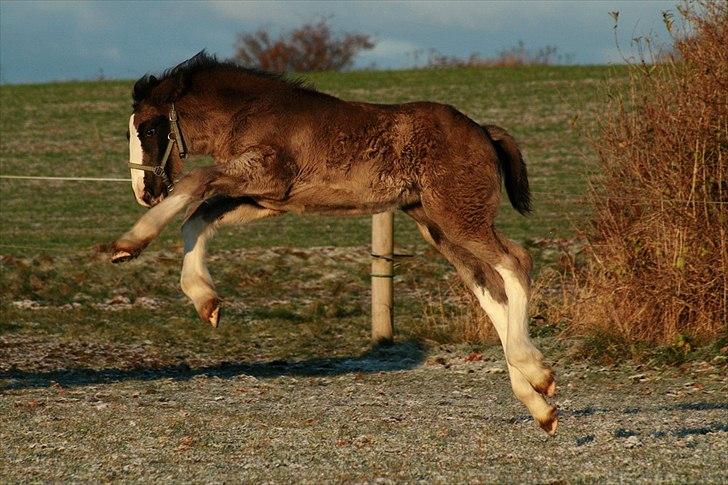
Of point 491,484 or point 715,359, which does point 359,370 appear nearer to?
point 715,359

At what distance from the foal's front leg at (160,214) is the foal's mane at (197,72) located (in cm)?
77

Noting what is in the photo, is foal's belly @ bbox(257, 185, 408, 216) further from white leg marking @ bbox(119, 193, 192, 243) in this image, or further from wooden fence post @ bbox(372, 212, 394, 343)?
wooden fence post @ bbox(372, 212, 394, 343)

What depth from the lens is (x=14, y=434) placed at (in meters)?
8.06

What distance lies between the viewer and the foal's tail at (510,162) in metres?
8.48

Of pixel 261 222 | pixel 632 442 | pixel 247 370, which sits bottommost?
pixel 247 370

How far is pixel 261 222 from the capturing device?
831 inches

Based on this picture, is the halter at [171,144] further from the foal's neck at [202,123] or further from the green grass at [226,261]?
the green grass at [226,261]

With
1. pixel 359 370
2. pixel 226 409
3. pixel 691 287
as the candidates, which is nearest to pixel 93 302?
pixel 359 370

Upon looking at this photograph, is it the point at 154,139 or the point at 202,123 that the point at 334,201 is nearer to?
the point at 202,123

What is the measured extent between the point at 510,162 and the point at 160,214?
238cm

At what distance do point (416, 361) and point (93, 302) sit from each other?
168 inches

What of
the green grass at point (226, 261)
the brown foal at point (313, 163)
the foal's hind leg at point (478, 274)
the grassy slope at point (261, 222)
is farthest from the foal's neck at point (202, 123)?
the grassy slope at point (261, 222)

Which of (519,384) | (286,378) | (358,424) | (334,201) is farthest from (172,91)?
(286,378)

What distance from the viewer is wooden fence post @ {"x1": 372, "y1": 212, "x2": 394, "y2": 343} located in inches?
507
